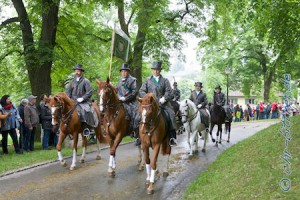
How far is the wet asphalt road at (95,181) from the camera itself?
771 centimetres

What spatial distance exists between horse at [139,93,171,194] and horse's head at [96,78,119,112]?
1467 millimetres

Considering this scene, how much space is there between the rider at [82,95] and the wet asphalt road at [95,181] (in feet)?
4.58

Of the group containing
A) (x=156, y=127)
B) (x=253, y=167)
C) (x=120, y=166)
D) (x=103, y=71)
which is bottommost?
(x=120, y=166)

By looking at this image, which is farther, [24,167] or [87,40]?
[87,40]

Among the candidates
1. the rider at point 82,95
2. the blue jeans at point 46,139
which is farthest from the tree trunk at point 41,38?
the rider at point 82,95

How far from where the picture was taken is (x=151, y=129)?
26.5 feet

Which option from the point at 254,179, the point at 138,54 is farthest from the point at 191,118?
the point at 138,54

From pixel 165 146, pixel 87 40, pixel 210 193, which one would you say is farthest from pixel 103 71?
pixel 210 193

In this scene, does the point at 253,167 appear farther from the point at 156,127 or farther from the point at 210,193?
the point at 156,127

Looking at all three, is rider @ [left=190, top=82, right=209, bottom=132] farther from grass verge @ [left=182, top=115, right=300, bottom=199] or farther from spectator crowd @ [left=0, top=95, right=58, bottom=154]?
spectator crowd @ [left=0, top=95, right=58, bottom=154]

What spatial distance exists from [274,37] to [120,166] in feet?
24.5

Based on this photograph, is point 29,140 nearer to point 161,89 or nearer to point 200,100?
point 200,100

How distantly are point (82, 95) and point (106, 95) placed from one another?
253 centimetres

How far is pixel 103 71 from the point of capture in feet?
117
